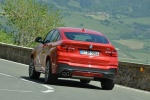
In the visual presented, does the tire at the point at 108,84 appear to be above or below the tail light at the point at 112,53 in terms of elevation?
below

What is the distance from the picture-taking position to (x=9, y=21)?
73938 millimetres

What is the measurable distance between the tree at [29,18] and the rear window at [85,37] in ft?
192

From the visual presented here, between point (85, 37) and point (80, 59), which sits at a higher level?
point (85, 37)

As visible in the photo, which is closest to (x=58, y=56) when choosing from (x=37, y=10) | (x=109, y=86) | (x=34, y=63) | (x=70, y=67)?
(x=70, y=67)

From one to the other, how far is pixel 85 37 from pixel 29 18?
64.7 meters

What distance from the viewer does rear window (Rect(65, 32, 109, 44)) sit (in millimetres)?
14602

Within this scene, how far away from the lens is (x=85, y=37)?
14852 mm

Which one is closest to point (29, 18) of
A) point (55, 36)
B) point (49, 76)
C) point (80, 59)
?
point (55, 36)

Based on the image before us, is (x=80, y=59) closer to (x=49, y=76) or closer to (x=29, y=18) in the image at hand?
(x=49, y=76)

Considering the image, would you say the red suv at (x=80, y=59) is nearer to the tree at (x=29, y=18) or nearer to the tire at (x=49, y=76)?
the tire at (x=49, y=76)

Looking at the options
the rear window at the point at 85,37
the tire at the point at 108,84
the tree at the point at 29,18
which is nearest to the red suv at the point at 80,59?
the rear window at the point at 85,37

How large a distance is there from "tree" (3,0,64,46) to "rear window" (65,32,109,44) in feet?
192

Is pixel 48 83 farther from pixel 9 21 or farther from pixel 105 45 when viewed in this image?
pixel 9 21

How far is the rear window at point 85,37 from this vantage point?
14.6 m
